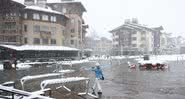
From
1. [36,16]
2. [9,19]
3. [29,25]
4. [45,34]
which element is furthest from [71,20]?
[9,19]

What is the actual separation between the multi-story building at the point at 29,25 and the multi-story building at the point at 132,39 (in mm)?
41603

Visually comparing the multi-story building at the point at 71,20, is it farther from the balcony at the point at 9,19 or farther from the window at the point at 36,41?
the balcony at the point at 9,19

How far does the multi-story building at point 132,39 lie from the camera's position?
112125mm

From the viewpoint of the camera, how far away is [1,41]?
57531 mm

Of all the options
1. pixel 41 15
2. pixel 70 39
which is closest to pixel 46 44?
pixel 41 15

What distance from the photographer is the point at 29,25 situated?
6341cm

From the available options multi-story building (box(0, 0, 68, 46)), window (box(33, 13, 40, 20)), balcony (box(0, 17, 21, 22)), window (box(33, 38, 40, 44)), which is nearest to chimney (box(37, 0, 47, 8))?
multi-story building (box(0, 0, 68, 46))

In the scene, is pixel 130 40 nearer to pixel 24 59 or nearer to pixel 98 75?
pixel 24 59

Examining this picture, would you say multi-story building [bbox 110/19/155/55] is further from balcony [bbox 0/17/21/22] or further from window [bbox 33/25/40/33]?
balcony [bbox 0/17/21/22]

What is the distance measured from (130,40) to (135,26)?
5617mm

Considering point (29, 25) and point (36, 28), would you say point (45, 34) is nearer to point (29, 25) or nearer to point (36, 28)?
point (36, 28)

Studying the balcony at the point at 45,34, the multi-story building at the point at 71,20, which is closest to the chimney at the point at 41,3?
the multi-story building at the point at 71,20

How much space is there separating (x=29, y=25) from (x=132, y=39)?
5779 centimetres

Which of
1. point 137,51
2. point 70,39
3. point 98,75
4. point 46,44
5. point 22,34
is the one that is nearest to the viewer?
point 98,75
